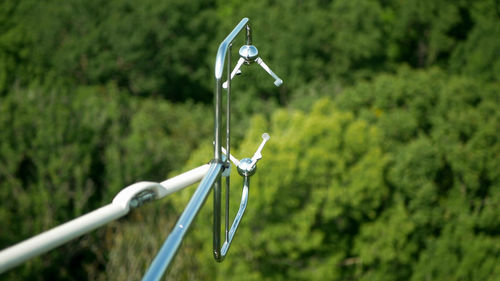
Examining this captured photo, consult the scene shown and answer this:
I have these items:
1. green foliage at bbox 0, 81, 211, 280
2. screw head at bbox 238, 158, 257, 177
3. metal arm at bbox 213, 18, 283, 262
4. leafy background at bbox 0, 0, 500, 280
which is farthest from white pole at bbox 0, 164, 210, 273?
green foliage at bbox 0, 81, 211, 280

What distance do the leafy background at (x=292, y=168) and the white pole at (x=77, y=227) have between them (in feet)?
34.6

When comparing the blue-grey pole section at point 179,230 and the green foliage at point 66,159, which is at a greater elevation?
the green foliage at point 66,159

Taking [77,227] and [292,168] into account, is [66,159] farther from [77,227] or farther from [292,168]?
[77,227]

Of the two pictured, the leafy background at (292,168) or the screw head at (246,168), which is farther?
the leafy background at (292,168)

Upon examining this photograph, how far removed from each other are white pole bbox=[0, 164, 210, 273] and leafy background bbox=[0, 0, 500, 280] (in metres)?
10.5

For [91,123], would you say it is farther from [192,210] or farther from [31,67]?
[192,210]

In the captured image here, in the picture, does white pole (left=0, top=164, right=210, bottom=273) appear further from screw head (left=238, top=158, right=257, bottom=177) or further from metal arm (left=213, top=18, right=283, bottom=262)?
screw head (left=238, top=158, right=257, bottom=177)

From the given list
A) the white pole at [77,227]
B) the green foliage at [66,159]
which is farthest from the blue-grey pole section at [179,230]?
the green foliage at [66,159]

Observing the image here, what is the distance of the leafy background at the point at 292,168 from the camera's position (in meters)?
12.8

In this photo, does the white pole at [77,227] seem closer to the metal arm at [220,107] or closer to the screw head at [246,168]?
the metal arm at [220,107]

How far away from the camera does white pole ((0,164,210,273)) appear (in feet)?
2.00

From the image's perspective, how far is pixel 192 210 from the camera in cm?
90

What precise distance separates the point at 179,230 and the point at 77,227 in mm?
197

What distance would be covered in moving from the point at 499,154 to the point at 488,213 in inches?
67.5
